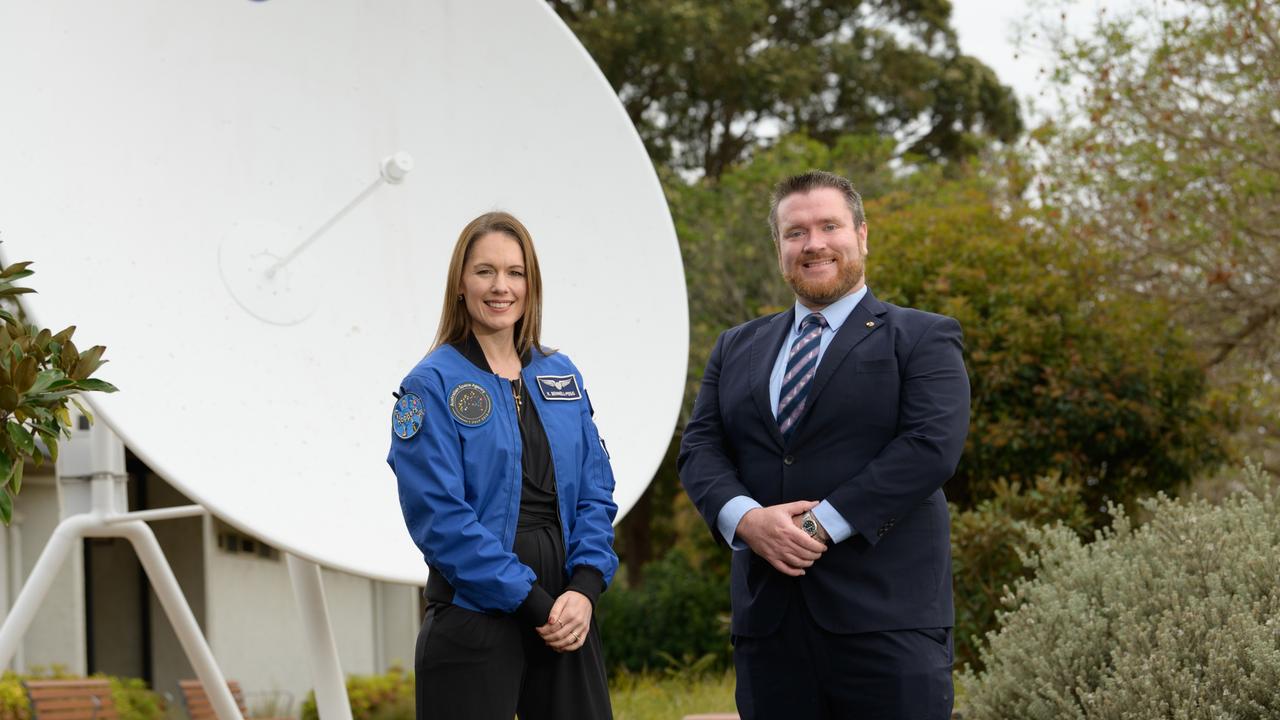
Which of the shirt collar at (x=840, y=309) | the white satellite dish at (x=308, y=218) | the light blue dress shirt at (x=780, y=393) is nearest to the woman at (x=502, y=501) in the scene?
the light blue dress shirt at (x=780, y=393)

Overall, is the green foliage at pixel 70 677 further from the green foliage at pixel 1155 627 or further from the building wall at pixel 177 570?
the green foliage at pixel 1155 627

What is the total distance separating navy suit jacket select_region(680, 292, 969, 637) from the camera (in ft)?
10.5

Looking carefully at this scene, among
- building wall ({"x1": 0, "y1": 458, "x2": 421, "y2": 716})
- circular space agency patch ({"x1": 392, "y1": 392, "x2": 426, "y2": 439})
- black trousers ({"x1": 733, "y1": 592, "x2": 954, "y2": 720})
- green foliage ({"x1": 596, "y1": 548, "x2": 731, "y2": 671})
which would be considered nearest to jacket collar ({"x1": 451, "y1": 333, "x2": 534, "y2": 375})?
circular space agency patch ({"x1": 392, "y1": 392, "x2": 426, "y2": 439})

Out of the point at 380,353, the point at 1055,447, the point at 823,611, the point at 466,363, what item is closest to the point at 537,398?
the point at 466,363

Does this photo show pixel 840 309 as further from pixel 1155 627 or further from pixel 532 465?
pixel 1155 627

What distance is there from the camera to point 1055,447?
8.10 m

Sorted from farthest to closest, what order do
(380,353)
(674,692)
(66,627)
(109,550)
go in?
(109,550) → (66,627) → (674,692) → (380,353)

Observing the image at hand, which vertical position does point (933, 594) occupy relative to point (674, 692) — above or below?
above

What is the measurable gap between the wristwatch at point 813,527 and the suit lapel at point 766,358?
0.74 ft

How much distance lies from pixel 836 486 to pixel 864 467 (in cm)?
8

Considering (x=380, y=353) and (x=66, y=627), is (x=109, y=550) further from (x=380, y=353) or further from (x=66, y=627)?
(x=380, y=353)

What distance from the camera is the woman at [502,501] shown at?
9.59ft

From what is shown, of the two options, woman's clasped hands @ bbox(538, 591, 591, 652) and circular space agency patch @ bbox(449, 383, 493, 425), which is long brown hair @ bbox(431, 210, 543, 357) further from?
woman's clasped hands @ bbox(538, 591, 591, 652)

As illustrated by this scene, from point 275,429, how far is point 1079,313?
18.2 feet
